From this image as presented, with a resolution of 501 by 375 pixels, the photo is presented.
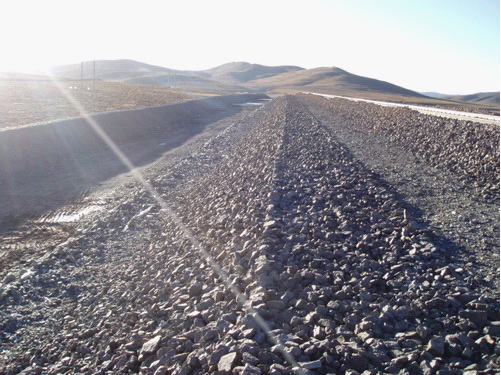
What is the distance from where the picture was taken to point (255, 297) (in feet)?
14.5

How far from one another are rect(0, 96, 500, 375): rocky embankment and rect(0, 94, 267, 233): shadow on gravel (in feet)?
6.11

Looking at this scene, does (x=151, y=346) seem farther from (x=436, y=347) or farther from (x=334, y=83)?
(x=334, y=83)

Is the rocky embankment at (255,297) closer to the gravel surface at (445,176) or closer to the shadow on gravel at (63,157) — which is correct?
the gravel surface at (445,176)

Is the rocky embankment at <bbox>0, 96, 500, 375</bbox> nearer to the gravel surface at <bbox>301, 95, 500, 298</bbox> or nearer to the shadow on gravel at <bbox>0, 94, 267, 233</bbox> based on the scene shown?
the gravel surface at <bbox>301, 95, 500, 298</bbox>

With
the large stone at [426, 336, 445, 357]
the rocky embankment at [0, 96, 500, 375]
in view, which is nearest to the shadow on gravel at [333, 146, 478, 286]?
the rocky embankment at [0, 96, 500, 375]

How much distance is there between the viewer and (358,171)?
1123cm

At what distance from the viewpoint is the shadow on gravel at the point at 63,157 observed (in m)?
9.90

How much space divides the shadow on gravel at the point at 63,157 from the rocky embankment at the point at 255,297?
6.11 feet

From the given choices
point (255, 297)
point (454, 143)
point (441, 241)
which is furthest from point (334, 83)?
point (255, 297)

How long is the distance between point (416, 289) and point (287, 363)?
1.99 metres

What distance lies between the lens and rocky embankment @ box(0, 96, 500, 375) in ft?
11.9

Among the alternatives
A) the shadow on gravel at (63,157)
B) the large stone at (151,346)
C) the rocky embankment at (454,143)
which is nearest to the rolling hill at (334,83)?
the rocky embankment at (454,143)

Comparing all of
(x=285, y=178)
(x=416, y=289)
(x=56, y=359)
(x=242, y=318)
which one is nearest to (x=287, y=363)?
(x=242, y=318)

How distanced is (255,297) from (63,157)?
11856 mm
